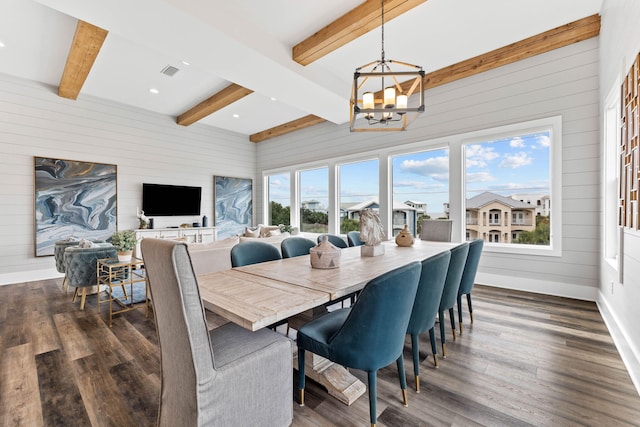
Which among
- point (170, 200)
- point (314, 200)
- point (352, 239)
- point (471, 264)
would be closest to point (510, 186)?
point (471, 264)

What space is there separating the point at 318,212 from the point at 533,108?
4575 millimetres

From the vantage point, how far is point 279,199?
782 cm

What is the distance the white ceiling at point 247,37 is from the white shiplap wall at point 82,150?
53cm

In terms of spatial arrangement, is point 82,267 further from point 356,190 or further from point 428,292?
point 356,190

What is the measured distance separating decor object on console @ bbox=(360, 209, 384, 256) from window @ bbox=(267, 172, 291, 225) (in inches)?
203

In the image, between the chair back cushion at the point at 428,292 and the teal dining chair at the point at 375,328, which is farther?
the chair back cushion at the point at 428,292

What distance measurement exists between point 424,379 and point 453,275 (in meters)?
0.75

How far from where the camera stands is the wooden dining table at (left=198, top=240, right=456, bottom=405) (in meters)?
1.20

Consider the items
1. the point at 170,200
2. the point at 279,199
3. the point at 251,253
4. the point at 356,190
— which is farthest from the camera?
the point at 279,199

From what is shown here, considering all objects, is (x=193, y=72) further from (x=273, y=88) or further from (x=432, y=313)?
(x=432, y=313)

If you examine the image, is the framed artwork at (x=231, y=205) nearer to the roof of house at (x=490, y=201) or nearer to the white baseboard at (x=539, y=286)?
the roof of house at (x=490, y=201)

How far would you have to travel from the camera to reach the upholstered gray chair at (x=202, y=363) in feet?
3.44

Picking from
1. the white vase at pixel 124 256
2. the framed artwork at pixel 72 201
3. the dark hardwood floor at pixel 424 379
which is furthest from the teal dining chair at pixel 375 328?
the framed artwork at pixel 72 201

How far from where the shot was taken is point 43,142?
4840 mm
